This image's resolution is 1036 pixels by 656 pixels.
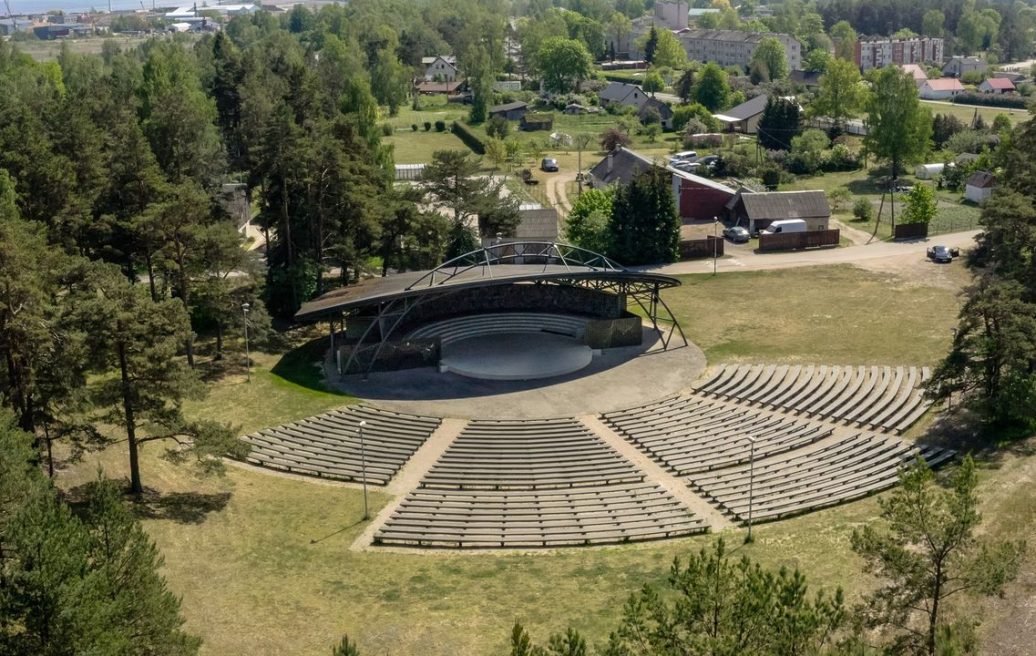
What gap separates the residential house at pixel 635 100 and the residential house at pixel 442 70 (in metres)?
31.1

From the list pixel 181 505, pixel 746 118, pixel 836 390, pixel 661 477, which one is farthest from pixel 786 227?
pixel 181 505

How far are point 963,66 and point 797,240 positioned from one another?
114 m

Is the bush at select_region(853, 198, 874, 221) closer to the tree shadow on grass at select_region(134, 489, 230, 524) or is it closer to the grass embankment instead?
the grass embankment

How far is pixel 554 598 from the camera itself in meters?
34.9

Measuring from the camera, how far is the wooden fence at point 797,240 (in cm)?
7969

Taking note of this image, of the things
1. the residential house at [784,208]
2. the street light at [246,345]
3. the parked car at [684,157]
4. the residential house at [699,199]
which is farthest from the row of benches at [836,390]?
the parked car at [684,157]

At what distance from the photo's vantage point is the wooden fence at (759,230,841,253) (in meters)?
79.7

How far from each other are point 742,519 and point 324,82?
3007 inches

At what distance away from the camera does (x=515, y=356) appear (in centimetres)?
5772

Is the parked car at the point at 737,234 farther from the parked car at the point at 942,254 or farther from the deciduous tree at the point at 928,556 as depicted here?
the deciduous tree at the point at 928,556

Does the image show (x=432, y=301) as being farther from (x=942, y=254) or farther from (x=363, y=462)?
(x=942, y=254)

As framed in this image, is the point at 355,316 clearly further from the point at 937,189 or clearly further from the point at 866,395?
the point at 937,189

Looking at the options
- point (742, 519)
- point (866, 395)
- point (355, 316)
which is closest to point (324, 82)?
point (355, 316)

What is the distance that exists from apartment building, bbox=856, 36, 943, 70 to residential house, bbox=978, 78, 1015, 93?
1529 inches
